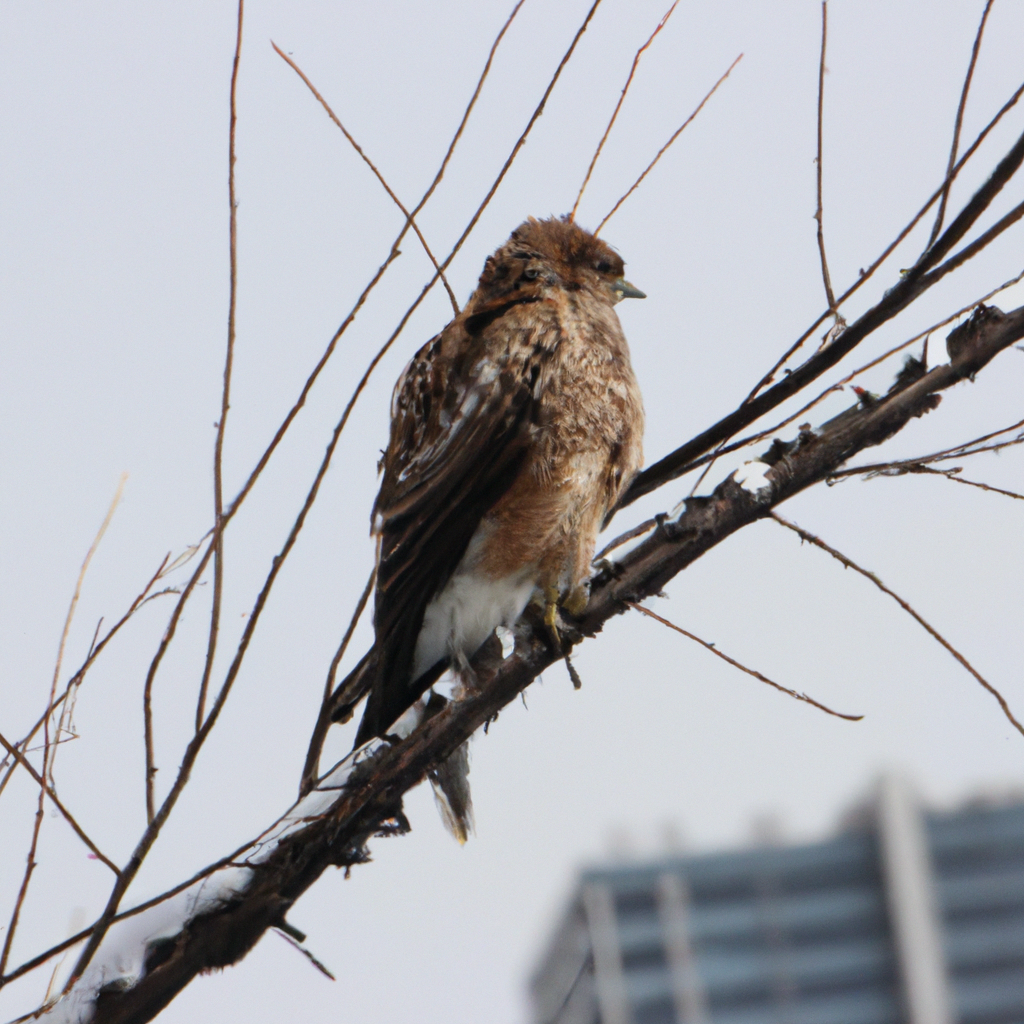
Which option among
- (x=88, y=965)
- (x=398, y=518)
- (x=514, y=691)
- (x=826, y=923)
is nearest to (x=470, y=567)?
(x=398, y=518)

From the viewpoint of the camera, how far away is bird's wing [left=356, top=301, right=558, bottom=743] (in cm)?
227

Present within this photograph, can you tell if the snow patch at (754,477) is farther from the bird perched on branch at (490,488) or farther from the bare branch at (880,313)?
the bird perched on branch at (490,488)

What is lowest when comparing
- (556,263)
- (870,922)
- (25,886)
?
(25,886)

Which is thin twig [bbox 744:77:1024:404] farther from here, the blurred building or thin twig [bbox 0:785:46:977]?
the blurred building

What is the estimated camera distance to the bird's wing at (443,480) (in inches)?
89.3

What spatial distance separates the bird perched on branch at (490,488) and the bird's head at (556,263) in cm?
25

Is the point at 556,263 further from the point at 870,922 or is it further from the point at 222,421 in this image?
the point at 870,922

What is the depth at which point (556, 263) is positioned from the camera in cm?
284

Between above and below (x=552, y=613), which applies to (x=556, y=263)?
above

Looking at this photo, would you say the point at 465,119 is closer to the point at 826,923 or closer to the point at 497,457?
the point at 497,457

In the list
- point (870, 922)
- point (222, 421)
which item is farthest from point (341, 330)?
point (870, 922)

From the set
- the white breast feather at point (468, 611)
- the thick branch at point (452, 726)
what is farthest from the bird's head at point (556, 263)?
the thick branch at point (452, 726)

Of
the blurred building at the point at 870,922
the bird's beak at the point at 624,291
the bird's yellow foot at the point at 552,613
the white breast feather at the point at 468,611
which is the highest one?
the blurred building at the point at 870,922

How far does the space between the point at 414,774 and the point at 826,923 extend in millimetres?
39079
